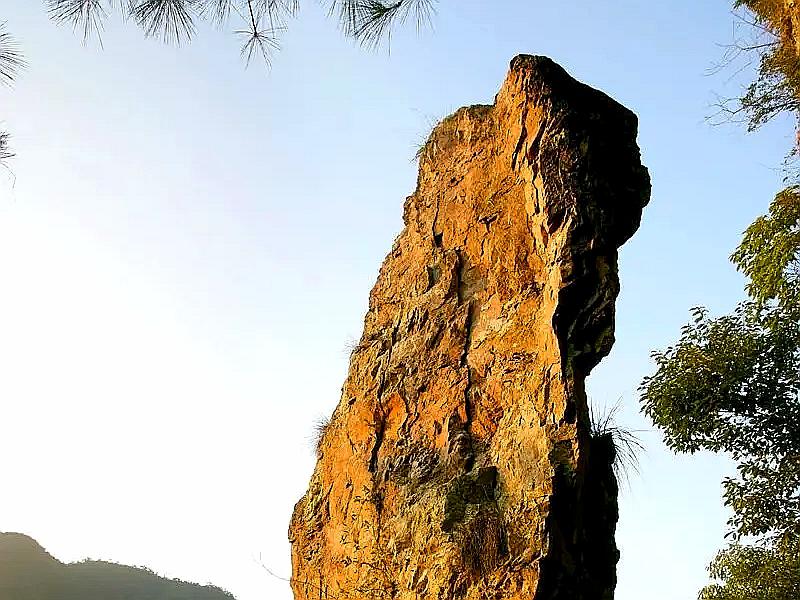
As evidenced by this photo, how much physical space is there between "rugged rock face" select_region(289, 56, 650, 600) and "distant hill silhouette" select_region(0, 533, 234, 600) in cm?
3496

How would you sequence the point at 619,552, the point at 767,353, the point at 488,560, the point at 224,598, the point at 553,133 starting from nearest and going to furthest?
the point at 488,560, the point at 619,552, the point at 553,133, the point at 767,353, the point at 224,598

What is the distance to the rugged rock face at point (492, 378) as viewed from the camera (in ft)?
22.8

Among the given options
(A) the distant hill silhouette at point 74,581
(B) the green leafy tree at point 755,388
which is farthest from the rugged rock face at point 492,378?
(A) the distant hill silhouette at point 74,581

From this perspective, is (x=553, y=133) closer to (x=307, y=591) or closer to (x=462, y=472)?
(x=462, y=472)

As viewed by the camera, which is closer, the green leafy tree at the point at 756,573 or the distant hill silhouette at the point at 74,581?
the green leafy tree at the point at 756,573

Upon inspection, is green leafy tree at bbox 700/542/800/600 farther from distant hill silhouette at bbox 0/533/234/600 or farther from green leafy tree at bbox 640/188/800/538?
distant hill silhouette at bbox 0/533/234/600

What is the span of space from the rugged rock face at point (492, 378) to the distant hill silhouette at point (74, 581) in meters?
35.0

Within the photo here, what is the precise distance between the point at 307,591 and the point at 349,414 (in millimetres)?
2014

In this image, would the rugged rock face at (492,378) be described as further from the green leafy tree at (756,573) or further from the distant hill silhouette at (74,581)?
the distant hill silhouette at (74,581)

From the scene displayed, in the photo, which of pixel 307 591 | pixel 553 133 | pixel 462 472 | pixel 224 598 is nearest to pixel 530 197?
pixel 553 133

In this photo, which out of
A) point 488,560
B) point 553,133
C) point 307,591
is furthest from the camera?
Answer: point 307,591

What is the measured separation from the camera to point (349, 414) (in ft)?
30.2

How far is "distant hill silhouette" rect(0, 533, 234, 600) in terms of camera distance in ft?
125

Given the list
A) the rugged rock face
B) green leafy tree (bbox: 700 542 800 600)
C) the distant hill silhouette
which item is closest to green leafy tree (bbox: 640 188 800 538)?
green leafy tree (bbox: 700 542 800 600)
